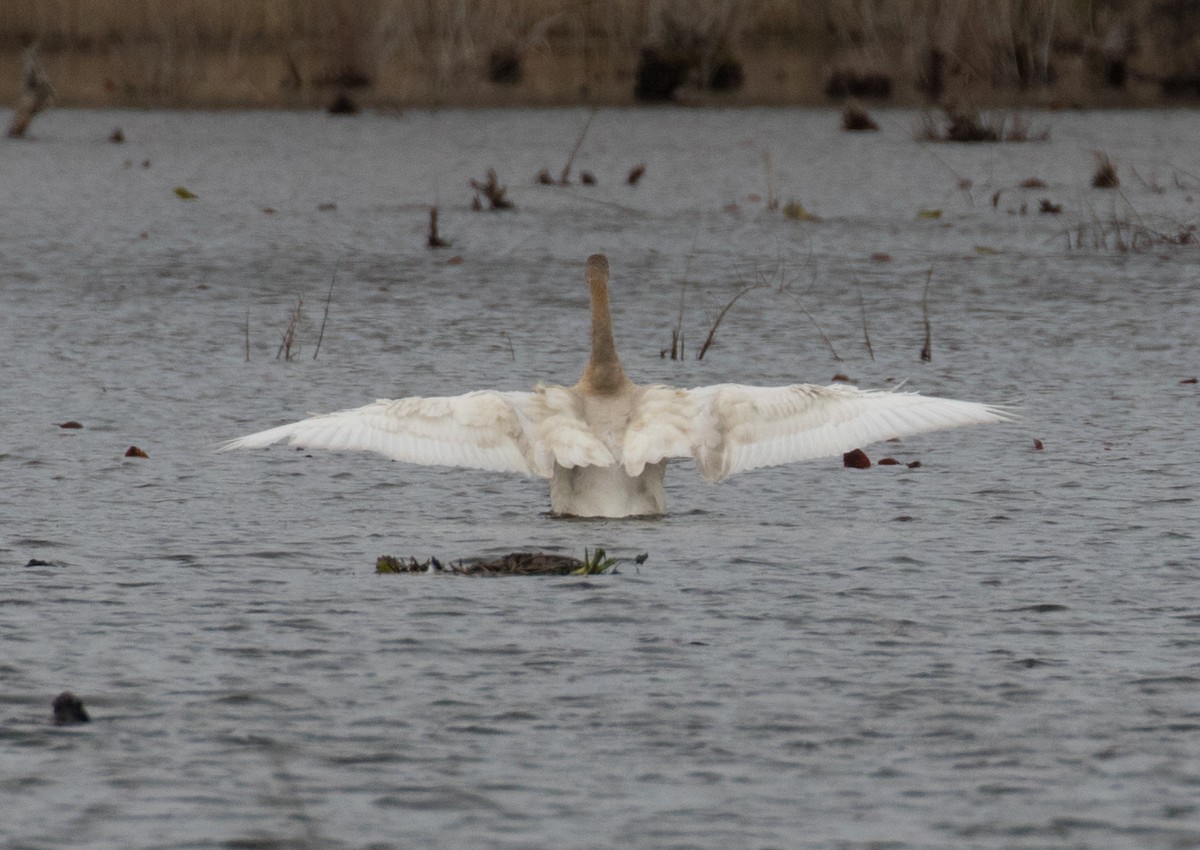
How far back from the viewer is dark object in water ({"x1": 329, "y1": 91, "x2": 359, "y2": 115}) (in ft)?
131

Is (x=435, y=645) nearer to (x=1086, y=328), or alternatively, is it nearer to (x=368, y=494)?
(x=368, y=494)

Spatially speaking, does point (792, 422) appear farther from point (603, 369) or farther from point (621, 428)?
point (603, 369)

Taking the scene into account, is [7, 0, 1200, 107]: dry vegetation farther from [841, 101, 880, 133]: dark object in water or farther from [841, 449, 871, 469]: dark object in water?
[841, 449, 871, 469]: dark object in water

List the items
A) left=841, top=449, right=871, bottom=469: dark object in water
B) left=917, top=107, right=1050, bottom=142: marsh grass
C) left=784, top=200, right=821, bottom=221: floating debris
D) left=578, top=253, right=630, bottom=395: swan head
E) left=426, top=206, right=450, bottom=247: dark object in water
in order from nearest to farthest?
left=578, top=253, right=630, bottom=395: swan head → left=841, top=449, right=871, bottom=469: dark object in water → left=426, top=206, right=450, bottom=247: dark object in water → left=784, top=200, right=821, bottom=221: floating debris → left=917, top=107, right=1050, bottom=142: marsh grass

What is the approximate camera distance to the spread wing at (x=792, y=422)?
9.19m

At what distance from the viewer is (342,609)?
7.94 metres

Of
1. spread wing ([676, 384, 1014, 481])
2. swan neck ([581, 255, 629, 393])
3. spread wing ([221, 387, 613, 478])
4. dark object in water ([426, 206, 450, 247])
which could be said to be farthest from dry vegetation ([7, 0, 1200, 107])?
spread wing ([221, 387, 613, 478])

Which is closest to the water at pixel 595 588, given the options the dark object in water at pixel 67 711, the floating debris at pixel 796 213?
the dark object in water at pixel 67 711

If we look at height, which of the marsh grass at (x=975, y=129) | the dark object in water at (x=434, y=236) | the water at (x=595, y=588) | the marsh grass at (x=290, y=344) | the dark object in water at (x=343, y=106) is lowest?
the water at (x=595, y=588)

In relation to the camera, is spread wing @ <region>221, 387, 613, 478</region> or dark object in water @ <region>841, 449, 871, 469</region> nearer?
spread wing @ <region>221, 387, 613, 478</region>

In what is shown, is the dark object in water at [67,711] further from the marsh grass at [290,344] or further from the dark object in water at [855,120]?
the dark object in water at [855,120]

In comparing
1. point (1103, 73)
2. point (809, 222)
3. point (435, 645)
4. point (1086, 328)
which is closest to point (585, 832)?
point (435, 645)

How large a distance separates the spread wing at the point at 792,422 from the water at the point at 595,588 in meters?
0.34

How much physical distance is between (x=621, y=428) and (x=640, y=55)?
115ft
